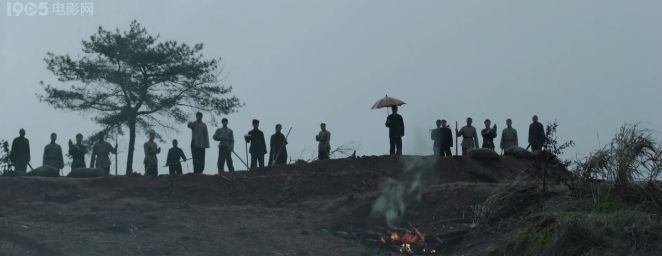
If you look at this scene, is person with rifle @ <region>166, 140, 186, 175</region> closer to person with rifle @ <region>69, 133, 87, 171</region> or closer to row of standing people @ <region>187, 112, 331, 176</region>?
row of standing people @ <region>187, 112, 331, 176</region>

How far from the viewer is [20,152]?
21.5 metres

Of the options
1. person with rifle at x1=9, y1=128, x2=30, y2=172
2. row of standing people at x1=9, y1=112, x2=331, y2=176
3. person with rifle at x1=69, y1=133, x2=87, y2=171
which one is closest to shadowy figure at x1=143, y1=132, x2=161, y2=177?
row of standing people at x1=9, y1=112, x2=331, y2=176

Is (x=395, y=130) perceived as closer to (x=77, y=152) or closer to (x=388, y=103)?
(x=388, y=103)

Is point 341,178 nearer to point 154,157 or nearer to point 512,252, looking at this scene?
point 154,157

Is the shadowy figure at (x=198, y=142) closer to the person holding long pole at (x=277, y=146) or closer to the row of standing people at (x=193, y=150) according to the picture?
the row of standing people at (x=193, y=150)

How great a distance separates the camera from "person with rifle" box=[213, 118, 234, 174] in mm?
21578

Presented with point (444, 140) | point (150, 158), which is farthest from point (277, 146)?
point (444, 140)

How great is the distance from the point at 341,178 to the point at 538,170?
5.17 metres

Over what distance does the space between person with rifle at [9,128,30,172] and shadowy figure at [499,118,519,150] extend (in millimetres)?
10075

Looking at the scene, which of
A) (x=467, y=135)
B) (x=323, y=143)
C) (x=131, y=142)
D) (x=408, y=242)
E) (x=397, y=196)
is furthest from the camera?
(x=131, y=142)

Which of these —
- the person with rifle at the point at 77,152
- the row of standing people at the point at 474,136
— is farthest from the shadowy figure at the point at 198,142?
the row of standing people at the point at 474,136

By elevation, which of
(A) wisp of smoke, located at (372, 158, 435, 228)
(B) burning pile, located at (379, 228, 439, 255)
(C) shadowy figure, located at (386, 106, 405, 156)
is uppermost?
(C) shadowy figure, located at (386, 106, 405, 156)

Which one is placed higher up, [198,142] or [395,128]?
[395,128]

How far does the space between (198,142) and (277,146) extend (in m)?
2.30
